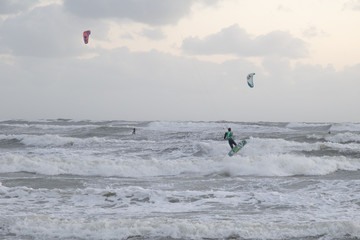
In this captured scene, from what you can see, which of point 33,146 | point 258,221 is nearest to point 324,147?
point 258,221

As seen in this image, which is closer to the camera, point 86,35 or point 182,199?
point 182,199

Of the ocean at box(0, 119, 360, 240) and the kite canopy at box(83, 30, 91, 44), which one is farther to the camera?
the kite canopy at box(83, 30, 91, 44)

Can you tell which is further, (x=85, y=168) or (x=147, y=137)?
(x=147, y=137)

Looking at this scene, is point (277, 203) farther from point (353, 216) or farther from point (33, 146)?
point (33, 146)

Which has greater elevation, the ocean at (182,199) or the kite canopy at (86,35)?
the kite canopy at (86,35)

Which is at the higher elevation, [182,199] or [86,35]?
[86,35]

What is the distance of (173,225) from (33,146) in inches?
952

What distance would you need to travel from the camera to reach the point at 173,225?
28.2 ft

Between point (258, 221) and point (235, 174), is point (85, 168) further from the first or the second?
point (258, 221)

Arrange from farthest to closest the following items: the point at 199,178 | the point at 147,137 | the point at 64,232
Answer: the point at 147,137 < the point at 199,178 < the point at 64,232

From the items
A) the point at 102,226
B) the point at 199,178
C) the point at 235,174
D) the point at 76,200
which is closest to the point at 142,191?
the point at 76,200

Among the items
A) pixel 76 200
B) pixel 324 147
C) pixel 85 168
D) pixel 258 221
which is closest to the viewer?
pixel 258 221

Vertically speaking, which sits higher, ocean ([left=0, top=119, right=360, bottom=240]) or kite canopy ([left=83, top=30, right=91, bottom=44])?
kite canopy ([left=83, top=30, right=91, bottom=44])

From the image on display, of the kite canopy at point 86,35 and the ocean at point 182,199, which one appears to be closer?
the ocean at point 182,199
